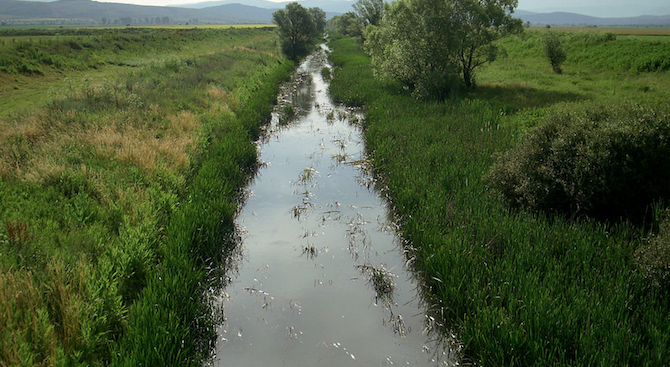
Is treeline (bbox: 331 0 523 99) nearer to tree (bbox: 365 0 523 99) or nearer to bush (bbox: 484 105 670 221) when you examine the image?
tree (bbox: 365 0 523 99)

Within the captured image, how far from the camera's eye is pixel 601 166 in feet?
21.3

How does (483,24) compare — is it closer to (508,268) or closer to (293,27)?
(508,268)

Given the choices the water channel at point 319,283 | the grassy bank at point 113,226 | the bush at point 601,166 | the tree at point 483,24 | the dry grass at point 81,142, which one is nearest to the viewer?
the grassy bank at point 113,226

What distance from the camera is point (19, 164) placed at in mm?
8492

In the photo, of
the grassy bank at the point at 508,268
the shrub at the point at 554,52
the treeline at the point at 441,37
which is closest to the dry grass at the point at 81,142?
the grassy bank at the point at 508,268

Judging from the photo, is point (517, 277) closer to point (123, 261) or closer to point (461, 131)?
point (123, 261)

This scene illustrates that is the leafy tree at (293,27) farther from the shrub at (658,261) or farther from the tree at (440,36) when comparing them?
the shrub at (658,261)

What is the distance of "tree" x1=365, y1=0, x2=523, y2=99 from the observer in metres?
17.9

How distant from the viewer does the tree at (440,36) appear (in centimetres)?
1789

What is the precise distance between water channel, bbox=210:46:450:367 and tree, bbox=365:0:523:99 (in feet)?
28.5

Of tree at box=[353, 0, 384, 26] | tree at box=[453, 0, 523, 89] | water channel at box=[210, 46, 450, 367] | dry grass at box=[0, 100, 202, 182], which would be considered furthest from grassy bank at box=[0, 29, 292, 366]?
tree at box=[353, 0, 384, 26]

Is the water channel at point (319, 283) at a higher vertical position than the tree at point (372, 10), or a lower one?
lower

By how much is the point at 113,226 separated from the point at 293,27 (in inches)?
1472

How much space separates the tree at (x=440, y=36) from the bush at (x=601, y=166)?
35.8 ft
